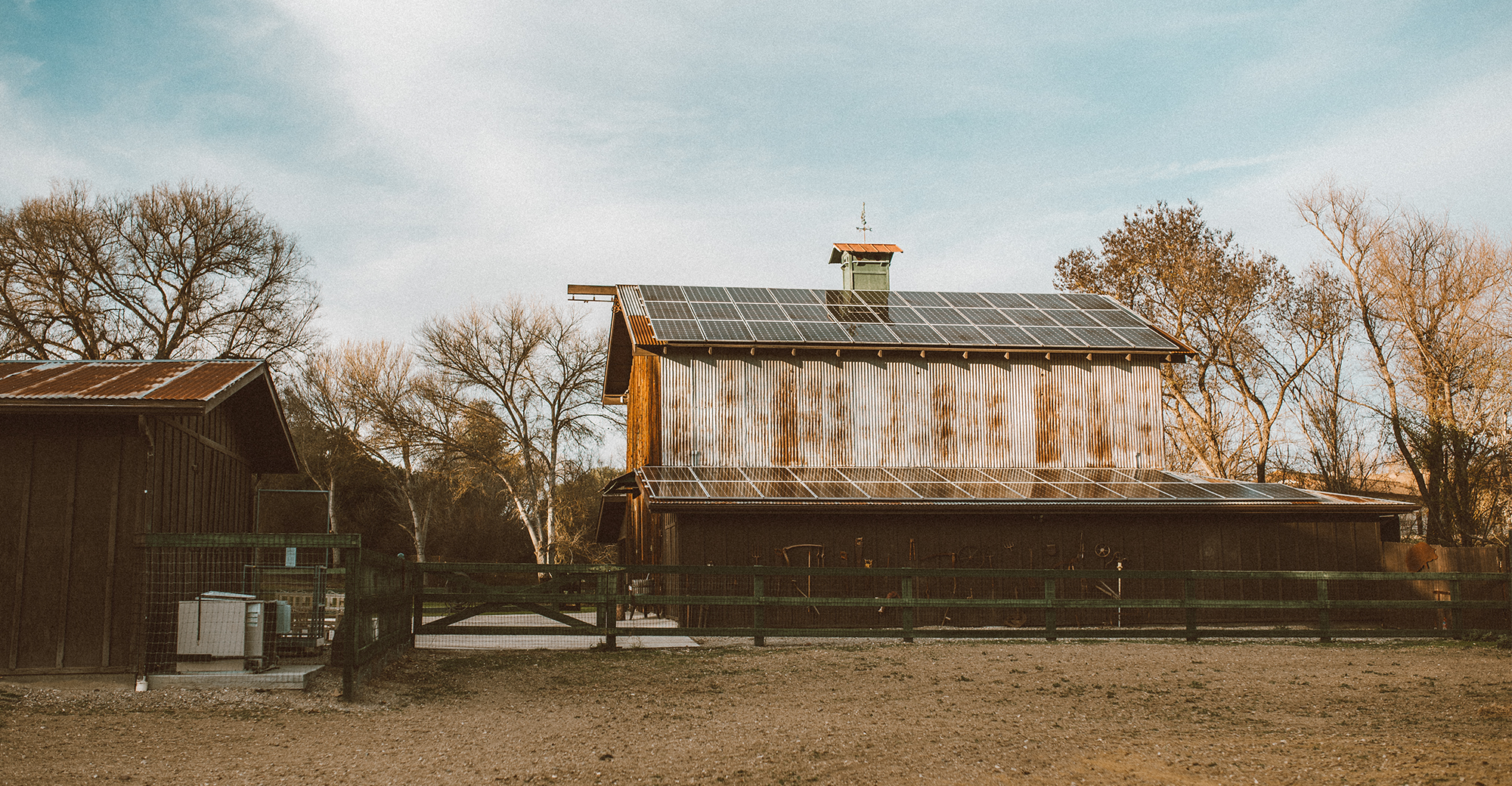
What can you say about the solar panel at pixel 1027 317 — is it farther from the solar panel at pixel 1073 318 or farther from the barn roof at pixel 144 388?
the barn roof at pixel 144 388

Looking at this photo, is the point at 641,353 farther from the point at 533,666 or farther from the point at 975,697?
the point at 975,697

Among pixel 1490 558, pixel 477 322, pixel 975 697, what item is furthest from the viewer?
pixel 477 322

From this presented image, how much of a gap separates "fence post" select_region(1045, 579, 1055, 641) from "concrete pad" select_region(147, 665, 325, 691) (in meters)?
10.2

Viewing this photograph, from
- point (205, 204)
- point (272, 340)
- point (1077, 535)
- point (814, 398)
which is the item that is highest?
point (205, 204)

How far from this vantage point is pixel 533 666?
12711mm

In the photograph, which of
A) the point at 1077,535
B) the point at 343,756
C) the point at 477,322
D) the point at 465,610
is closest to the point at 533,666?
the point at 465,610

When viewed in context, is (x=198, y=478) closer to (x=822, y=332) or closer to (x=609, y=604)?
(x=609, y=604)

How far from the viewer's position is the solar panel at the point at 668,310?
2444 cm

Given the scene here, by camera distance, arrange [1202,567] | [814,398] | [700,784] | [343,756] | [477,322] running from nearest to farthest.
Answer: [700,784]
[343,756]
[1202,567]
[814,398]
[477,322]

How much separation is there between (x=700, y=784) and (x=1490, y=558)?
1749cm

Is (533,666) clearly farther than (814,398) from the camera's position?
No

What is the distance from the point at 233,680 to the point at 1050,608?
1097cm

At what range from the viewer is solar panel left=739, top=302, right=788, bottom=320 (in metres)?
25.0

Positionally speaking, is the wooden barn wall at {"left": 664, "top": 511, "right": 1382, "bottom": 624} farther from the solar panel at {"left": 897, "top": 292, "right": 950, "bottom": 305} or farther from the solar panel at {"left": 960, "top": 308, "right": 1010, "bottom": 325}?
the solar panel at {"left": 897, "top": 292, "right": 950, "bottom": 305}
